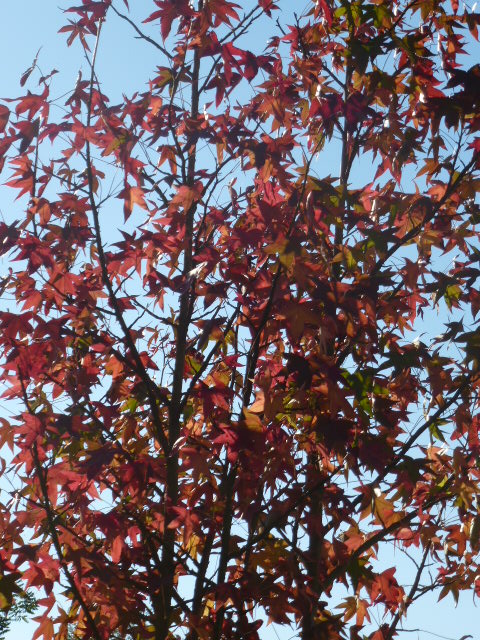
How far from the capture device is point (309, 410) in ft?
10.2

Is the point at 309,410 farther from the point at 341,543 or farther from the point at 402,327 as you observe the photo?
the point at 402,327

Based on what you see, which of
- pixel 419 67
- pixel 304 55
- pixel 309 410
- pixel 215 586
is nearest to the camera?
pixel 215 586

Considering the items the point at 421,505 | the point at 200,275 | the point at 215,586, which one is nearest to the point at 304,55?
the point at 200,275

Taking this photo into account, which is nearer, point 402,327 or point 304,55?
point 402,327

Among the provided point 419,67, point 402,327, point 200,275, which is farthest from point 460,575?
point 419,67

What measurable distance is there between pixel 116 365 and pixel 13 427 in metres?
0.54

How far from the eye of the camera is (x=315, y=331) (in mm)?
3260

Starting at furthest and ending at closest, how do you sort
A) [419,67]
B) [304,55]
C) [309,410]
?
[304,55] → [419,67] → [309,410]

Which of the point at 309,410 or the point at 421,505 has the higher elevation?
the point at 309,410

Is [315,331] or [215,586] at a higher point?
[315,331]

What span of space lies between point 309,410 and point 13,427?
1203mm

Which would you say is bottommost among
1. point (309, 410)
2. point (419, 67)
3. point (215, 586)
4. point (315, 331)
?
point (215, 586)

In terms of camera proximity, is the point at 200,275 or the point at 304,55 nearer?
the point at 200,275

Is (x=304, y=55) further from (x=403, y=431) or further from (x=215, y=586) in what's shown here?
(x=215, y=586)
